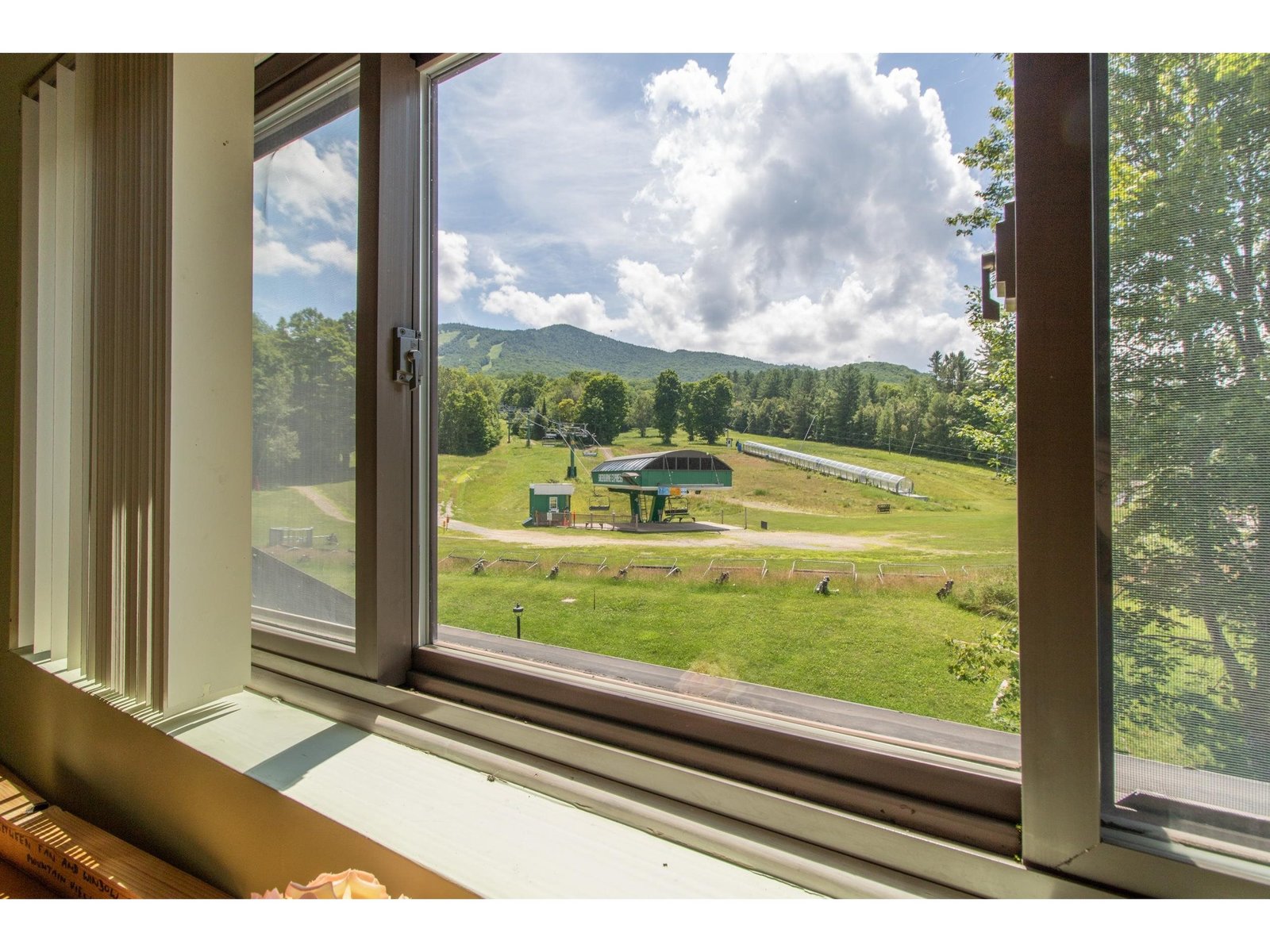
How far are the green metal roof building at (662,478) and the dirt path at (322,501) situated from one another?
566mm

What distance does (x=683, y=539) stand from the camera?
0.87 metres

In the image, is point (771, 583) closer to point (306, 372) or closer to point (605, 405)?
point (605, 405)

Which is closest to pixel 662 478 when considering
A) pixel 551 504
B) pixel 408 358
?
pixel 551 504

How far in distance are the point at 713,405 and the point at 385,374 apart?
584 millimetres

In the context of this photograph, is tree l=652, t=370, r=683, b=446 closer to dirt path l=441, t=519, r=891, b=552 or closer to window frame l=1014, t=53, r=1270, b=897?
dirt path l=441, t=519, r=891, b=552

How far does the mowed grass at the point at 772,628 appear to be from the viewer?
0.67m

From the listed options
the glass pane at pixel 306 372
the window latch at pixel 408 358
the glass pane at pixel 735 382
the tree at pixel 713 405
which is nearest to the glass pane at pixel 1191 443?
the glass pane at pixel 735 382

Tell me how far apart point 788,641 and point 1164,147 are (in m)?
0.58

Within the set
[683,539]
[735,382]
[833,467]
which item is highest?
[735,382]

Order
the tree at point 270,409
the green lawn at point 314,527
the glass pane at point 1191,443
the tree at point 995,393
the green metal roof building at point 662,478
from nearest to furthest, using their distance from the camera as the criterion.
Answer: the glass pane at point 1191,443
the tree at point 995,393
the green metal roof building at point 662,478
the green lawn at point 314,527
the tree at point 270,409

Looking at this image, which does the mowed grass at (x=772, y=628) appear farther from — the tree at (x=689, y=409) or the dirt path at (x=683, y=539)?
the tree at (x=689, y=409)

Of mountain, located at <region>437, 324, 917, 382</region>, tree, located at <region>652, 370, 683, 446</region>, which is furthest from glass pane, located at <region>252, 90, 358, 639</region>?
tree, located at <region>652, 370, 683, 446</region>

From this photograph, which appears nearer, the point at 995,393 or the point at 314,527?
the point at 995,393

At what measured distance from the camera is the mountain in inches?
33.0
